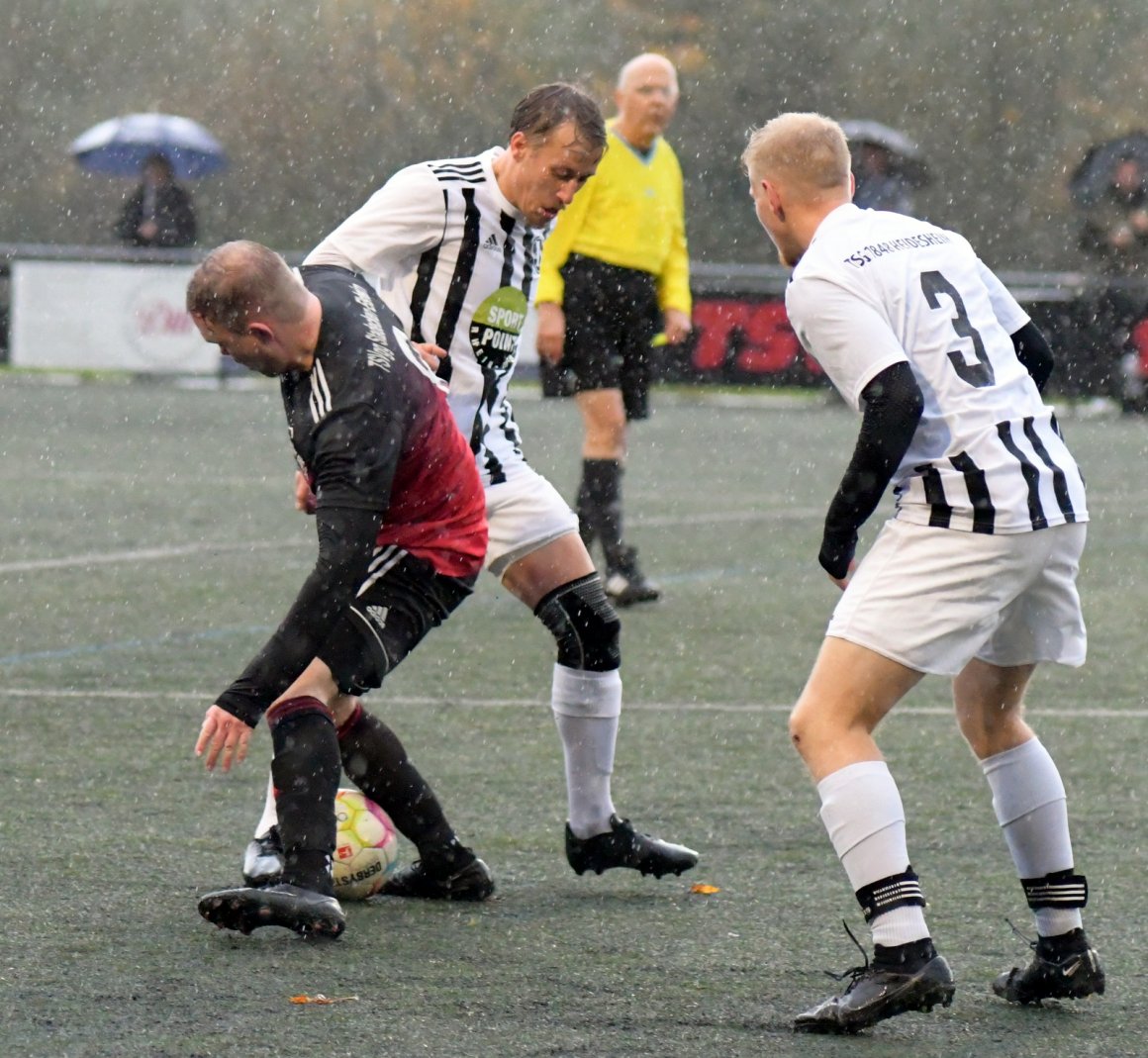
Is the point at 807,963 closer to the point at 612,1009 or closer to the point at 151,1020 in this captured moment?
the point at 612,1009

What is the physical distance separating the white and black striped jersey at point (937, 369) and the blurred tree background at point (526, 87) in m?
29.8

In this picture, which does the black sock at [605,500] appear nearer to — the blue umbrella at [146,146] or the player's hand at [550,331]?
the player's hand at [550,331]

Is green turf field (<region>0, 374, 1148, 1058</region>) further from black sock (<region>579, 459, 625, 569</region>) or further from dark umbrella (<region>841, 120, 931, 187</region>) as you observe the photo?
dark umbrella (<region>841, 120, 931, 187</region>)

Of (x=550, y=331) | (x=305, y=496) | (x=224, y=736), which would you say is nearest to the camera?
(x=224, y=736)

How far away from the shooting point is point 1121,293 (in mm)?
20141

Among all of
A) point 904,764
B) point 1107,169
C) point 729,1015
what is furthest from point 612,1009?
point 1107,169

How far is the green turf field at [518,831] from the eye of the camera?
3605 millimetres

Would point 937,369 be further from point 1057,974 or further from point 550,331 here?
point 550,331

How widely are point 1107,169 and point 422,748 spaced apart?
19.6 meters

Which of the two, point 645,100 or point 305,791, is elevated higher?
point 645,100

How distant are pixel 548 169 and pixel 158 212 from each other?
1797 cm

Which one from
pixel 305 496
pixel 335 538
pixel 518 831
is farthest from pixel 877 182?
pixel 335 538

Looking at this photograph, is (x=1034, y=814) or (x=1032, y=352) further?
(x=1032, y=352)

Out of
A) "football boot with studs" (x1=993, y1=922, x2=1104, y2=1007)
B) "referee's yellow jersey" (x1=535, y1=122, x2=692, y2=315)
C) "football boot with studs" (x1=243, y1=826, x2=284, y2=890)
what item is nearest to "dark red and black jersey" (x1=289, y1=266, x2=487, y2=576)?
"football boot with studs" (x1=243, y1=826, x2=284, y2=890)
